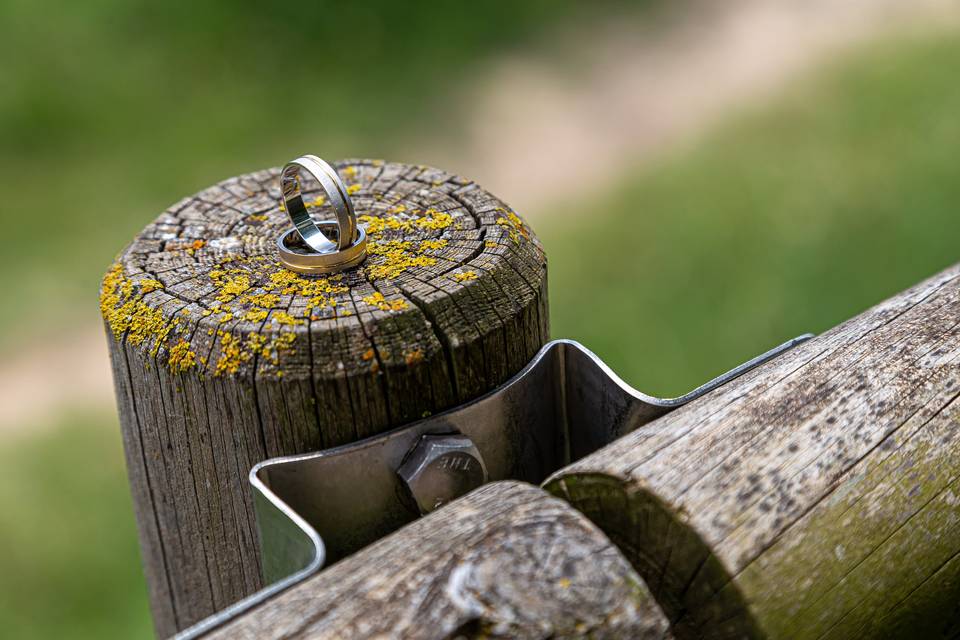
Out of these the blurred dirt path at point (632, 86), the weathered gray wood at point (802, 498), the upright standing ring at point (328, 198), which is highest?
the blurred dirt path at point (632, 86)

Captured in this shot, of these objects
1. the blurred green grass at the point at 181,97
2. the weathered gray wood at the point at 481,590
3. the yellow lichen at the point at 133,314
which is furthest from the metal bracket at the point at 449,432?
the blurred green grass at the point at 181,97

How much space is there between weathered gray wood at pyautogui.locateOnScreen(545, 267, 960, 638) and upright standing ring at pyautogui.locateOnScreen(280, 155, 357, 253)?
19.8 inches

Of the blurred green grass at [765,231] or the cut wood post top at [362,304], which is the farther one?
the blurred green grass at [765,231]

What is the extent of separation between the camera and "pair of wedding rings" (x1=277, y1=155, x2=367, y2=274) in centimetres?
148

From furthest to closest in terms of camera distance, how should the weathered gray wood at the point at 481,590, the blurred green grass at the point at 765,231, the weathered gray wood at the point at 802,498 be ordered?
the blurred green grass at the point at 765,231 < the weathered gray wood at the point at 802,498 < the weathered gray wood at the point at 481,590

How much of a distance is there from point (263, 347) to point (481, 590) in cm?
51

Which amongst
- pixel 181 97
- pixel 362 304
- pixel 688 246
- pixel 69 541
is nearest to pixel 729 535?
pixel 362 304

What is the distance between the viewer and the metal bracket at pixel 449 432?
1.33 m

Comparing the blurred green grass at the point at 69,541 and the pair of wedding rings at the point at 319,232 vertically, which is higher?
the pair of wedding rings at the point at 319,232

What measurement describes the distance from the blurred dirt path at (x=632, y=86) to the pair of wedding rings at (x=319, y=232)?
398 cm

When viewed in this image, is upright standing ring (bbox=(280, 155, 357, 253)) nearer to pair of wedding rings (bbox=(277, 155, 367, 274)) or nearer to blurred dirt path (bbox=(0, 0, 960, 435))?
pair of wedding rings (bbox=(277, 155, 367, 274))

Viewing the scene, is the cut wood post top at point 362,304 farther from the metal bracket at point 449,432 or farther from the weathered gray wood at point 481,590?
the weathered gray wood at point 481,590

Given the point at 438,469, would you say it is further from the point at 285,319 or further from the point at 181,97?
the point at 181,97

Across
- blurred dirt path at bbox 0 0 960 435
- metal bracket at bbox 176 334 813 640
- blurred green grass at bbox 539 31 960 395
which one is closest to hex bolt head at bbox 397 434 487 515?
metal bracket at bbox 176 334 813 640
